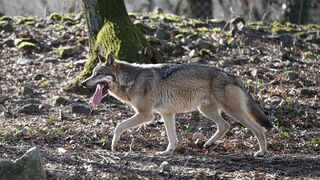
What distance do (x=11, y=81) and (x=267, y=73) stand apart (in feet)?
15.9

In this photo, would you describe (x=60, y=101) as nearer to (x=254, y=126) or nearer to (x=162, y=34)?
(x=254, y=126)

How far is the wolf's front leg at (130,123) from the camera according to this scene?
8648mm

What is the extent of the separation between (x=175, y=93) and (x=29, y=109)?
2.89 m

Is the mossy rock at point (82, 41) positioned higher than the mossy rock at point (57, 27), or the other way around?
the mossy rock at point (57, 27)

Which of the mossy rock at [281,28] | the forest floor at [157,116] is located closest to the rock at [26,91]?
the forest floor at [157,116]

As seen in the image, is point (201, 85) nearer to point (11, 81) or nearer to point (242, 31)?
point (11, 81)

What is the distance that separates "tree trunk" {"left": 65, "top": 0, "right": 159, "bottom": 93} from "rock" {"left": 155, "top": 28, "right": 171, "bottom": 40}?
248 centimetres

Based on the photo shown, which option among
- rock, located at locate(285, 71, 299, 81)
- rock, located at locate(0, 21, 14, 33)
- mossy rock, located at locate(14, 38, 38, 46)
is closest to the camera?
rock, located at locate(285, 71, 299, 81)

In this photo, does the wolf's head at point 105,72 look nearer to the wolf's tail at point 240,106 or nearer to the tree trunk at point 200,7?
the wolf's tail at point 240,106

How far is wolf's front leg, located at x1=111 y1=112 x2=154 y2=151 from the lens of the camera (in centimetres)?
865

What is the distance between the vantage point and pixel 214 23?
1666 centimetres

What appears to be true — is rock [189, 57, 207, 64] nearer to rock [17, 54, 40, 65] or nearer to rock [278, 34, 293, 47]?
rock [278, 34, 293, 47]

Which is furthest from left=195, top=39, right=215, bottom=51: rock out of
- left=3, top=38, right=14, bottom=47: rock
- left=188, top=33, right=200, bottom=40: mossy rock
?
left=3, top=38, right=14, bottom=47: rock

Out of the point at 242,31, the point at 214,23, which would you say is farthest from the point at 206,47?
the point at 214,23
